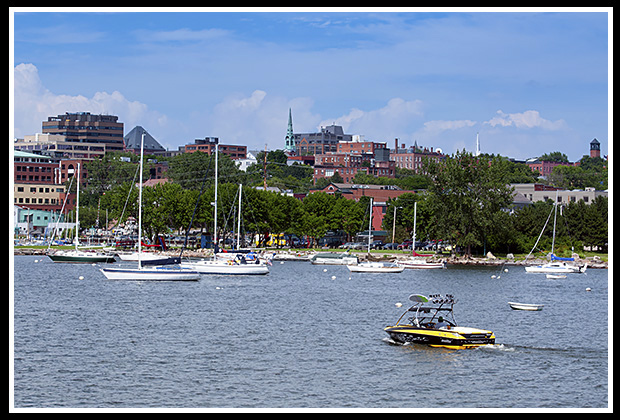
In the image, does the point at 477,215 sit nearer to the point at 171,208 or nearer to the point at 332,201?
the point at 332,201

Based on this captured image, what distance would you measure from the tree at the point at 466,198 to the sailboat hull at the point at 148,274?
57553 mm

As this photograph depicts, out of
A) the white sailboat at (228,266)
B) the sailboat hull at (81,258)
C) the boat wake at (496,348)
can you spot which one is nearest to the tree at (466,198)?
the white sailboat at (228,266)

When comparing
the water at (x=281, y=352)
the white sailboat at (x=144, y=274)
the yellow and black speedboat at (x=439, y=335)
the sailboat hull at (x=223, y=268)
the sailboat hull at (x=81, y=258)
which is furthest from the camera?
the sailboat hull at (x=81, y=258)

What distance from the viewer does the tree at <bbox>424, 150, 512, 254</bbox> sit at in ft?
418

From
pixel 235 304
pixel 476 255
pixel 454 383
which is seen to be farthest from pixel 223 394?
pixel 476 255

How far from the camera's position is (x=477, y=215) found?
127 meters

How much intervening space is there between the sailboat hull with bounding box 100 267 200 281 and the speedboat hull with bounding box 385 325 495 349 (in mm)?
39983

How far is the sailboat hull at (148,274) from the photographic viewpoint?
258 ft

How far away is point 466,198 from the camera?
128250 mm

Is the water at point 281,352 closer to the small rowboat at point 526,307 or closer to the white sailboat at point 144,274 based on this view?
the small rowboat at point 526,307

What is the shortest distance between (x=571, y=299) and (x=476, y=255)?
60540mm

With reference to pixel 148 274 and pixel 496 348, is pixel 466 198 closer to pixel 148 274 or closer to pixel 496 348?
pixel 148 274

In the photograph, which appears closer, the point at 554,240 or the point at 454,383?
the point at 454,383

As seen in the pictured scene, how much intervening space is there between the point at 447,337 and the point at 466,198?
289 ft
